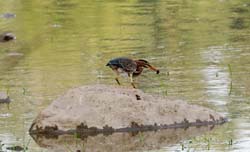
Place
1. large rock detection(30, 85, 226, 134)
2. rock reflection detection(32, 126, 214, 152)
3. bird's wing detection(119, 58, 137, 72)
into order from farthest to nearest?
bird's wing detection(119, 58, 137, 72) < large rock detection(30, 85, 226, 134) < rock reflection detection(32, 126, 214, 152)

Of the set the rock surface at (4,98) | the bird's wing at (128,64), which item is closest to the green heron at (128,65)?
the bird's wing at (128,64)

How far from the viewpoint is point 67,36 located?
19.8 m

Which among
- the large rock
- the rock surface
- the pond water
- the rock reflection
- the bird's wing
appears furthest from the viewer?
→ the rock surface

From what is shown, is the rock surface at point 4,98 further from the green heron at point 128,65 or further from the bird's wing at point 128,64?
the bird's wing at point 128,64

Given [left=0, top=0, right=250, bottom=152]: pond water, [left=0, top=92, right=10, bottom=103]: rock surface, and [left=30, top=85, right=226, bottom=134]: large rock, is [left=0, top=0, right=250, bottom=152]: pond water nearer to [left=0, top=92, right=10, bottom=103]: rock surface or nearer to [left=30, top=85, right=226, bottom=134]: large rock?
[left=0, top=92, right=10, bottom=103]: rock surface

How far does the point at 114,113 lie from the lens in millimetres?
10367

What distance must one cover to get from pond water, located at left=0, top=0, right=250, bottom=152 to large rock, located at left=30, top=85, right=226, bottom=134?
0.31 m

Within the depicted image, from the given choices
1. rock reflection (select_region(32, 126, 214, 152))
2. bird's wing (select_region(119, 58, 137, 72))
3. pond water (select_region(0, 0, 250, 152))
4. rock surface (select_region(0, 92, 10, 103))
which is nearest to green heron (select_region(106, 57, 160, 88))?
bird's wing (select_region(119, 58, 137, 72))

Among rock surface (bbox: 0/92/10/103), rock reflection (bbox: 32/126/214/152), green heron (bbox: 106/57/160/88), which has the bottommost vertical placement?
rock reflection (bbox: 32/126/214/152)

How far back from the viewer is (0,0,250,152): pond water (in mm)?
11094

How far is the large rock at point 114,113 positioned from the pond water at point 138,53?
→ 307 mm

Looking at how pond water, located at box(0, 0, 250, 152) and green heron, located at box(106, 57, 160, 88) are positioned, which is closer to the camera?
green heron, located at box(106, 57, 160, 88)

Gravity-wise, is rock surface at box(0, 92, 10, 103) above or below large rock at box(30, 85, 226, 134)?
above

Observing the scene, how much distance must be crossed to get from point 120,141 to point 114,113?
45 cm
